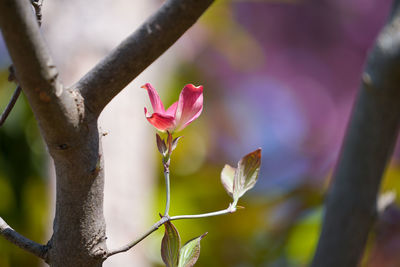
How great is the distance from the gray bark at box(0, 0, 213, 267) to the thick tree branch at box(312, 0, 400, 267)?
1.18 ft

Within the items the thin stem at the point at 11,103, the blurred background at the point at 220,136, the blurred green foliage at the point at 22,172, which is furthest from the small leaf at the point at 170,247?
the blurred green foliage at the point at 22,172

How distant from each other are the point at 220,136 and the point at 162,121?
1742mm

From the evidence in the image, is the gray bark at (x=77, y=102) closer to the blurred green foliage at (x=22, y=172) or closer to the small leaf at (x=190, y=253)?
the small leaf at (x=190, y=253)

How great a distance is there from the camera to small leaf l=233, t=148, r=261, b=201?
300mm

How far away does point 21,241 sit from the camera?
0.91 ft

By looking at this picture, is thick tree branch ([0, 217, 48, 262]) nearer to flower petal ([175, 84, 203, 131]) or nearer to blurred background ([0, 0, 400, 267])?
flower petal ([175, 84, 203, 131])

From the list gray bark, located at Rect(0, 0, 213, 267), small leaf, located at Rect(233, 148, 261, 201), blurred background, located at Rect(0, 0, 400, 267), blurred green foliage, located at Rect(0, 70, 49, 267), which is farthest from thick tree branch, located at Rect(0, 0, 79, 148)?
blurred green foliage, located at Rect(0, 70, 49, 267)

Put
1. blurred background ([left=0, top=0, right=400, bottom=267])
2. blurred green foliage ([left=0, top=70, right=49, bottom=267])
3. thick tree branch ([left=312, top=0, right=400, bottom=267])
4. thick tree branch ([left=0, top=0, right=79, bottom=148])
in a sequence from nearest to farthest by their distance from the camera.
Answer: thick tree branch ([left=0, top=0, right=79, bottom=148]) → thick tree branch ([left=312, top=0, right=400, bottom=267]) → blurred background ([left=0, top=0, right=400, bottom=267]) → blurred green foliage ([left=0, top=70, right=49, bottom=267])

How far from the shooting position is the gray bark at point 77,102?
0.72 ft

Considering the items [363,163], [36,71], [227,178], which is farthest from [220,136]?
[36,71]

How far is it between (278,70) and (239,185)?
201 cm

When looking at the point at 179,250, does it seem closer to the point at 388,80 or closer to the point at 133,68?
the point at 133,68

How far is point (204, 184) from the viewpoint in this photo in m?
1.33

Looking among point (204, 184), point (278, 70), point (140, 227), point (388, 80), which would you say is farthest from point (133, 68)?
point (278, 70)
